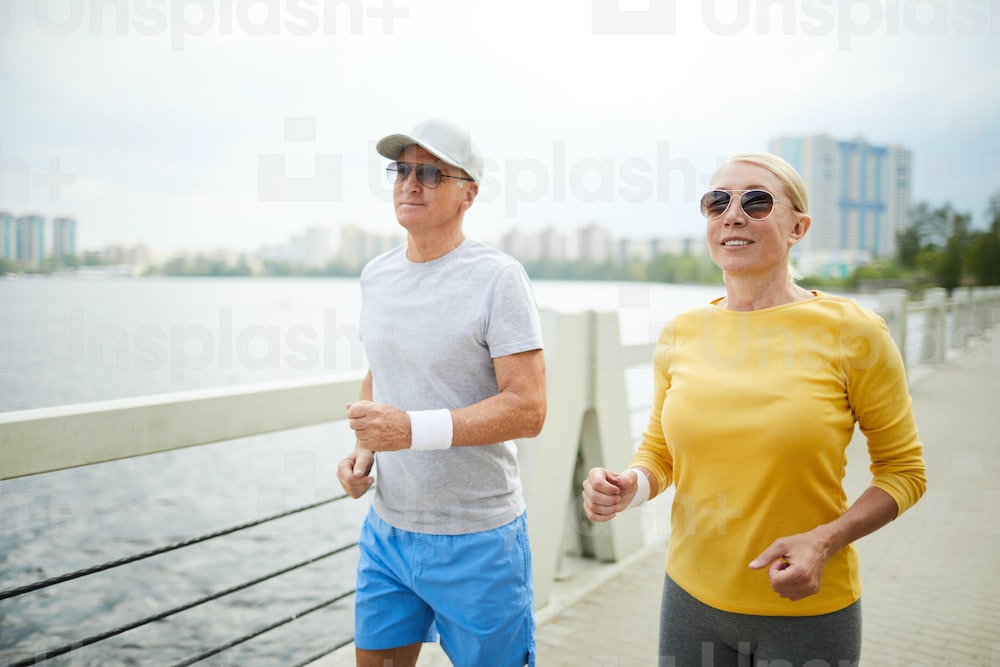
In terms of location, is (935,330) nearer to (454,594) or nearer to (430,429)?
(454,594)

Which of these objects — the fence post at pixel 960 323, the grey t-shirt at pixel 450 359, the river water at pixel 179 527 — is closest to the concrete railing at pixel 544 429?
the river water at pixel 179 527

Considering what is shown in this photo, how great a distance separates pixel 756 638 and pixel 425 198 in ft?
4.52

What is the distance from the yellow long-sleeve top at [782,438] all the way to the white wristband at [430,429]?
58 centimetres

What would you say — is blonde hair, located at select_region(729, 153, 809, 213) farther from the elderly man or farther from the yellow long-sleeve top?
the elderly man

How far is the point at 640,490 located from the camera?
161cm

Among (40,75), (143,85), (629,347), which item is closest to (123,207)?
(143,85)

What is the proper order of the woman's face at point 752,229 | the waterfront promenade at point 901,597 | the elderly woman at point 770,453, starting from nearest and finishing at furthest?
the elderly woman at point 770,453
the woman's face at point 752,229
the waterfront promenade at point 901,597

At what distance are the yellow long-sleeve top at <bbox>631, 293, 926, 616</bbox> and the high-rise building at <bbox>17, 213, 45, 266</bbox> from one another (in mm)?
6568

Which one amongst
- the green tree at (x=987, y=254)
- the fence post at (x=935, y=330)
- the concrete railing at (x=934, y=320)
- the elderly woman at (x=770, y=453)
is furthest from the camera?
the green tree at (x=987, y=254)

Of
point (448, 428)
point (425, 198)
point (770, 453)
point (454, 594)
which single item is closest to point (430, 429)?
point (448, 428)

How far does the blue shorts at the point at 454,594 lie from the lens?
186 cm

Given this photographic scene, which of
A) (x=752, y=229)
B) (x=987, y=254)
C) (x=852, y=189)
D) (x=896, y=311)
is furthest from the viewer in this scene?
(x=987, y=254)

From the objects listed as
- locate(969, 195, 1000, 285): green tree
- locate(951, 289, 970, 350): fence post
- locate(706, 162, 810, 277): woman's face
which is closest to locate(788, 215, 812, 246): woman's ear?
locate(706, 162, 810, 277): woman's face

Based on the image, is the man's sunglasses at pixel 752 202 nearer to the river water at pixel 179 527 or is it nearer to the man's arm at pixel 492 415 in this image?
the river water at pixel 179 527
